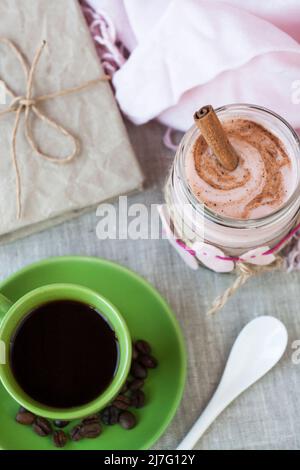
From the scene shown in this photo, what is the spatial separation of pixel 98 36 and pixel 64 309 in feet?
1.24

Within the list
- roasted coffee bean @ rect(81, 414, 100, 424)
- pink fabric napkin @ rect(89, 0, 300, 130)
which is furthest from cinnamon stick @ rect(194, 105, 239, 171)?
roasted coffee bean @ rect(81, 414, 100, 424)

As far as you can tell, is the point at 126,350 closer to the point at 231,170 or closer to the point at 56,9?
the point at 231,170

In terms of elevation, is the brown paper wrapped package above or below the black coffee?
above

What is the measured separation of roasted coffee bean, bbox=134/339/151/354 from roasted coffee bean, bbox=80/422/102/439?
103 millimetres

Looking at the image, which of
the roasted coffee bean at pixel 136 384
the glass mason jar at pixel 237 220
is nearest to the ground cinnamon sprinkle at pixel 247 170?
the glass mason jar at pixel 237 220

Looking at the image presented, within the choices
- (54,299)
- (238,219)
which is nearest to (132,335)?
(54,299)

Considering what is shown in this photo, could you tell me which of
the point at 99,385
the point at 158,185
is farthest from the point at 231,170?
the point at 99,385

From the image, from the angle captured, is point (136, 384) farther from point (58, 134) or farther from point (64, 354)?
point (58, 134)

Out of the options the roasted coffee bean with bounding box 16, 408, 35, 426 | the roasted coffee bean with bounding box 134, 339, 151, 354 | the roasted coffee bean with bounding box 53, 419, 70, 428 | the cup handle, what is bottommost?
the roasted coffee bean with bounding box 53, 419, 70, 428

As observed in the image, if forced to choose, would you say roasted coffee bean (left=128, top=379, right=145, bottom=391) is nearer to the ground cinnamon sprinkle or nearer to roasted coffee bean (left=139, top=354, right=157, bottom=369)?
roasted coffee bean (left=139, top=354, right=157, bottom=369)

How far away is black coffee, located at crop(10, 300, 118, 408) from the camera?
31.5 inches

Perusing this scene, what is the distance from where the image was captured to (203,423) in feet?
2.85

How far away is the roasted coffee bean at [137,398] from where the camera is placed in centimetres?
85

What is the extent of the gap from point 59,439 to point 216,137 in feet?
1.35
